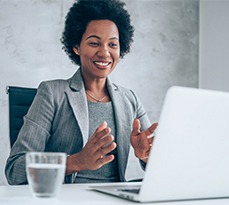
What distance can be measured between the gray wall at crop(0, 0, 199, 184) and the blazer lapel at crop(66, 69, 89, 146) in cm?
114

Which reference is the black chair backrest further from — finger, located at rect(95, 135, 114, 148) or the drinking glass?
the drinking glass

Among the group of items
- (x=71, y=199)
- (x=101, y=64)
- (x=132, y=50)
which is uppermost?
(x=132, y=50)

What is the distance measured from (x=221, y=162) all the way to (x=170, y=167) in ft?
0.44

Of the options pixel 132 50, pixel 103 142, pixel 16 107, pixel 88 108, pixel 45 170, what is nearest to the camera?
pixel 45 170

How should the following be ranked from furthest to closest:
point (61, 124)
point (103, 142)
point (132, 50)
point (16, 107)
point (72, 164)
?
point (132, 50)
point (16, 107)
point (61, 124)
point (72, 164)
point (103, 142)

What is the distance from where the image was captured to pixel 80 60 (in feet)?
6.20

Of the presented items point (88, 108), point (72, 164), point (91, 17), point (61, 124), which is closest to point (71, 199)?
point (72, 164)

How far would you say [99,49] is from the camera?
5.73ft

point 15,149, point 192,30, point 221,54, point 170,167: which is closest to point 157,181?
point 170,167

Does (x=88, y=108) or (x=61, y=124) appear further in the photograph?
(x=88, y=108)

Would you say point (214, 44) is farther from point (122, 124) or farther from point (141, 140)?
point (141, 140)

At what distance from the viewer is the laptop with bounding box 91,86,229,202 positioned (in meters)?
0.79

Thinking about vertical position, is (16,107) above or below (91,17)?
below

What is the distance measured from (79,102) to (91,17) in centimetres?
39
